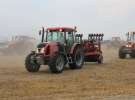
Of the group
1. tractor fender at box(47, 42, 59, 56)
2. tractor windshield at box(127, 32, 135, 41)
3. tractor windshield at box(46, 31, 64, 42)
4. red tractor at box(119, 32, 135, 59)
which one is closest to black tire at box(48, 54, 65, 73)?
tractor fender at box(47, 42, 59, 56)

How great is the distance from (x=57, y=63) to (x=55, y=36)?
2.37 meters

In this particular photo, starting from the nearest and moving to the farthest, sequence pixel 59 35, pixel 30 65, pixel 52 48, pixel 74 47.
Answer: pixel 52 48, pixel 30 65, pixel 59 35, pixel 74 47

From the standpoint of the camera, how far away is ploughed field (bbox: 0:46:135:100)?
15.3m

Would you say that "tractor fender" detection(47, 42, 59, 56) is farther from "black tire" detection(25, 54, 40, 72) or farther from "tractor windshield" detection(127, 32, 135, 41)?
"tractor windshield" detection(127, 32, 135, 41)

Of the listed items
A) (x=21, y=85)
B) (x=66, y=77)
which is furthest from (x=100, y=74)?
(x=21, y=85)

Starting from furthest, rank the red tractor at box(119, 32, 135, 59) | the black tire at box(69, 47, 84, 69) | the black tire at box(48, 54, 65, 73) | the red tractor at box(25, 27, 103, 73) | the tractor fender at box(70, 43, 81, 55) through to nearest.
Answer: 1. the red tractor at box(119, 32, 135, 59)
2. the black tire at box(69, 47, 84, 69)
3. the tractor fender at box(70, 43, 81, 55)
4. the red tractor at box(25, 27, 103, 73)
5. the black tire at box(48, 54, 65, 73)

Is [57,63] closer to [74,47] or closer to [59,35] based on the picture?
[59,35]

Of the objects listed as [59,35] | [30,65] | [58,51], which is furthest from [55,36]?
[30,65]

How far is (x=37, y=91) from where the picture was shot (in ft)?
54.0

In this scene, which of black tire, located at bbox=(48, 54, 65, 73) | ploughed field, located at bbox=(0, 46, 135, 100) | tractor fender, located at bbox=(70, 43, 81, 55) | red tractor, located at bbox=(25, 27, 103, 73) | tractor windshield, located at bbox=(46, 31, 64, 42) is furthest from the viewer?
tractor fender, located at bbox=(70, 43, 81, 55)

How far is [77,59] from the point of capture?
1021 inches

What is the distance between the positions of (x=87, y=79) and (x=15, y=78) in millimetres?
3186

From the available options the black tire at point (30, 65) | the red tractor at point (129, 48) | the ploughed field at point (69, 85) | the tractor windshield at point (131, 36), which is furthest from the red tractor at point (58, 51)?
the tractor windshield at point (131, 36)

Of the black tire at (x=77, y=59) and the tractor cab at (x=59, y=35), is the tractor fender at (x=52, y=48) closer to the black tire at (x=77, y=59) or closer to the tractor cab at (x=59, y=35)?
the tractor cab at (x=59, y=35)
